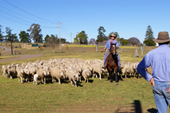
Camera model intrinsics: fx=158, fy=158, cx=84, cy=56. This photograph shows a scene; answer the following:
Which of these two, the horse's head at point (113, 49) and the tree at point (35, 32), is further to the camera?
Answer: the tree at point (35, 32)

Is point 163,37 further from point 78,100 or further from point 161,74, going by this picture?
point 78,100

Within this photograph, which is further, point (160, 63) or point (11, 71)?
point (11, 71)

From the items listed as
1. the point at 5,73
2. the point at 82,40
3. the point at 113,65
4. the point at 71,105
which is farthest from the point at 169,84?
the point at 82,40

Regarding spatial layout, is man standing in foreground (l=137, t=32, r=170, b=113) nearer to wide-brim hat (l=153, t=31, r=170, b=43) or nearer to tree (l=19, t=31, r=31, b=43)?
wide-brim hat (l=153, t=31, r=170, b=43)

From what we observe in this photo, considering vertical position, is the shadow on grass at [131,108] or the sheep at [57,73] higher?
the sheep at [57,73]

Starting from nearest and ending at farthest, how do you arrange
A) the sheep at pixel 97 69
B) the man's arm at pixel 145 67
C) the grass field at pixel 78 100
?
the man's arm at pixel 145 67 → the grass field at pixel 78 100 → the sheep at pixel 97 69

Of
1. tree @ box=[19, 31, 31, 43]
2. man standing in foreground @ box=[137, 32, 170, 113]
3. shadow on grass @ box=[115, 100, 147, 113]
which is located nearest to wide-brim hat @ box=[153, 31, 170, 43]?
man standing in foreground @ box=[137, 32, 170, 113]

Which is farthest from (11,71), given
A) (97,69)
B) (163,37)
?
(163,37)

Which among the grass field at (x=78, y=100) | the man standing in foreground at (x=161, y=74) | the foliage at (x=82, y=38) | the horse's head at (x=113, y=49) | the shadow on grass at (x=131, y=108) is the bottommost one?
the shadow on grass at (x=131, y=108)

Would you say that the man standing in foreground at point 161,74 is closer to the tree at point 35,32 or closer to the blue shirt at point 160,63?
the blue shirt at point 160,63

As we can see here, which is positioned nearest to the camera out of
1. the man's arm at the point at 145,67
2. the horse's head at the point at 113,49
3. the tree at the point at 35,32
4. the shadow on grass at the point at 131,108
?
the man's arm at the point at 145,67

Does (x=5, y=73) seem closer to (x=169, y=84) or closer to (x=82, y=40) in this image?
(x=169, y=84)

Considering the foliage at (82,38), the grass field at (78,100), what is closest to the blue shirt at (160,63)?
the grass field at (78,100)

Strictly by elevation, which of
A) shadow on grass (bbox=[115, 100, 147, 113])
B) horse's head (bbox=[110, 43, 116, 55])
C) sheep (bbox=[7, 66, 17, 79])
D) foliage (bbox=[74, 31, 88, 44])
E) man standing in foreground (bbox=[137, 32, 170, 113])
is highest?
foliage (bbox=[74, 31, 88, 44])
